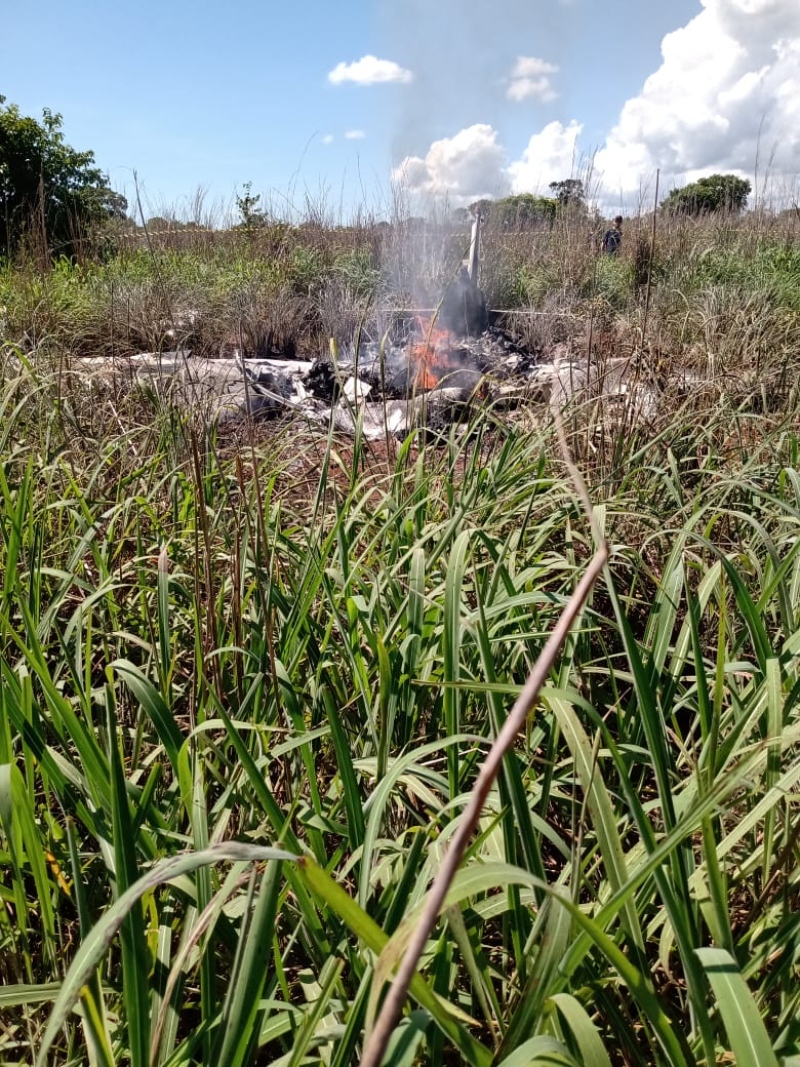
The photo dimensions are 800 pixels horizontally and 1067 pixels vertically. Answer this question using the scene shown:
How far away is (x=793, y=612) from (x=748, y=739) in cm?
36

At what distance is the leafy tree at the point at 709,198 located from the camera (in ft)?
32.7

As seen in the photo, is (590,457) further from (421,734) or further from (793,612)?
(421,734)

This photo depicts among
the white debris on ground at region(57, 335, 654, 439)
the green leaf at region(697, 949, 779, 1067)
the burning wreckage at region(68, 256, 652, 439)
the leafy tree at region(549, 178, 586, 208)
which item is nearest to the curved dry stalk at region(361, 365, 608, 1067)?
the green leaf at region(697, 949, 779, 1067)

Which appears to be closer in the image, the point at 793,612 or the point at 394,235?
the point at 793,612

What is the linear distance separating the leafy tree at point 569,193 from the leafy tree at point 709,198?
59.4 inches

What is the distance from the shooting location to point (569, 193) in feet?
27.6

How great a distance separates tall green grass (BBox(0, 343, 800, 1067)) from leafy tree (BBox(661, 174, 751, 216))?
9052mm

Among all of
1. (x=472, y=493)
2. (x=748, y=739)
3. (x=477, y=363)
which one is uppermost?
(x=477, y=363)

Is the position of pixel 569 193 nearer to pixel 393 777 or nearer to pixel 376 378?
pixel 376 378

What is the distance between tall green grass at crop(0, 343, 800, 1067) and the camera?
2.10ft

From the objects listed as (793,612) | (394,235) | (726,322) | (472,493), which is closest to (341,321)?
(394,235)

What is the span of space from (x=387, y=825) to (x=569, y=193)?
860cm

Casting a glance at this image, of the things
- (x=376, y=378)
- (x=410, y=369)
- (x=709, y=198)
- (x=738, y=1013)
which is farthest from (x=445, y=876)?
(x=709, y=198)

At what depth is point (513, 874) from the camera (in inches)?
24.1
